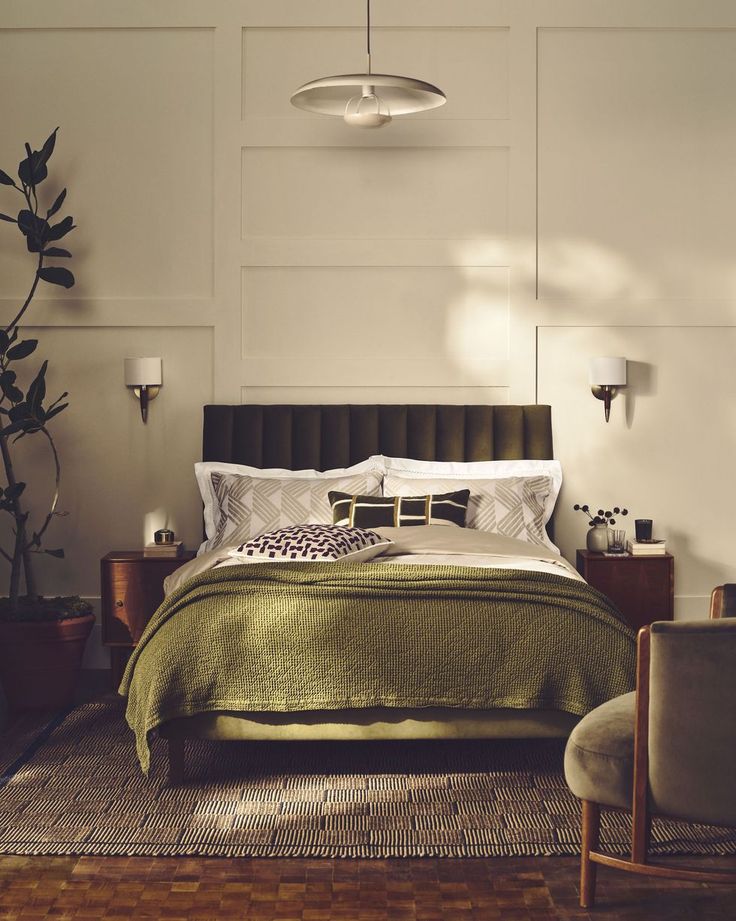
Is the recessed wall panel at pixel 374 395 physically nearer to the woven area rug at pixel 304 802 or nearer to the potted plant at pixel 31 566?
the potted plant at pixel 31 566

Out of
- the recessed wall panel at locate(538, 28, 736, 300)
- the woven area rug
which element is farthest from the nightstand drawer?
the recessed wall panel at locate(538, 28, 736, 300)

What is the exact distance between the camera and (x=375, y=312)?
5.41 meters

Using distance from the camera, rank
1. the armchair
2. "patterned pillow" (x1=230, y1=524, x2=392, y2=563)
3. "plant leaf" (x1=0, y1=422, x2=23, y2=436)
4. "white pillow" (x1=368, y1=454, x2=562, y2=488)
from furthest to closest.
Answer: "white pillow" (x1=368, y1=454, x2=562, y2=488) < "plant leaf" (x1=0, y1=422, x2=23, y2=436) < "patterned pillow" (x1=230, y1=524, x2=392, y2=563) < the armchair

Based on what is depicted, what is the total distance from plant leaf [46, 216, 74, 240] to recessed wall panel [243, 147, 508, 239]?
91cm

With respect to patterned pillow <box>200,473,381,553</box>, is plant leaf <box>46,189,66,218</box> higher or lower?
higher

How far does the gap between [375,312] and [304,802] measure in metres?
2.79

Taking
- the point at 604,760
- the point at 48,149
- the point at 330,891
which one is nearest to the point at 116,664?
the point at 330,891

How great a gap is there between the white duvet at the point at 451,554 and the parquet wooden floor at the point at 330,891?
133 cm

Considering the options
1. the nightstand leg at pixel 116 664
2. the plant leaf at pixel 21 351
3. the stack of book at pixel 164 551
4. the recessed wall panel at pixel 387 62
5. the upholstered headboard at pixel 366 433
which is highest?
the recessed wall panel at pixel 387 62

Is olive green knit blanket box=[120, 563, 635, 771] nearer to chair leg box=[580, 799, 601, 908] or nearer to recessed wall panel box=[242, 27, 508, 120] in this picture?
chair leg box=[580, 799, 601, 908]

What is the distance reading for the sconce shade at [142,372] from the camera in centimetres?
521

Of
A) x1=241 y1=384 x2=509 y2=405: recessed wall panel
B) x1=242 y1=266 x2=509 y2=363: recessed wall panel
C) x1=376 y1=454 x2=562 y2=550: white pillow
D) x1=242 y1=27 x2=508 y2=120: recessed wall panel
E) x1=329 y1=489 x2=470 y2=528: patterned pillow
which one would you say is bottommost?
x1=329 y1=489 x2=470 y2=528: patterned pillow

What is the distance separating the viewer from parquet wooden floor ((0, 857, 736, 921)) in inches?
106

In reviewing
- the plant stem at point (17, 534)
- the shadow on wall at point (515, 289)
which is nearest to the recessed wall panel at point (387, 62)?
the shadow on wall at point (515, 289)
